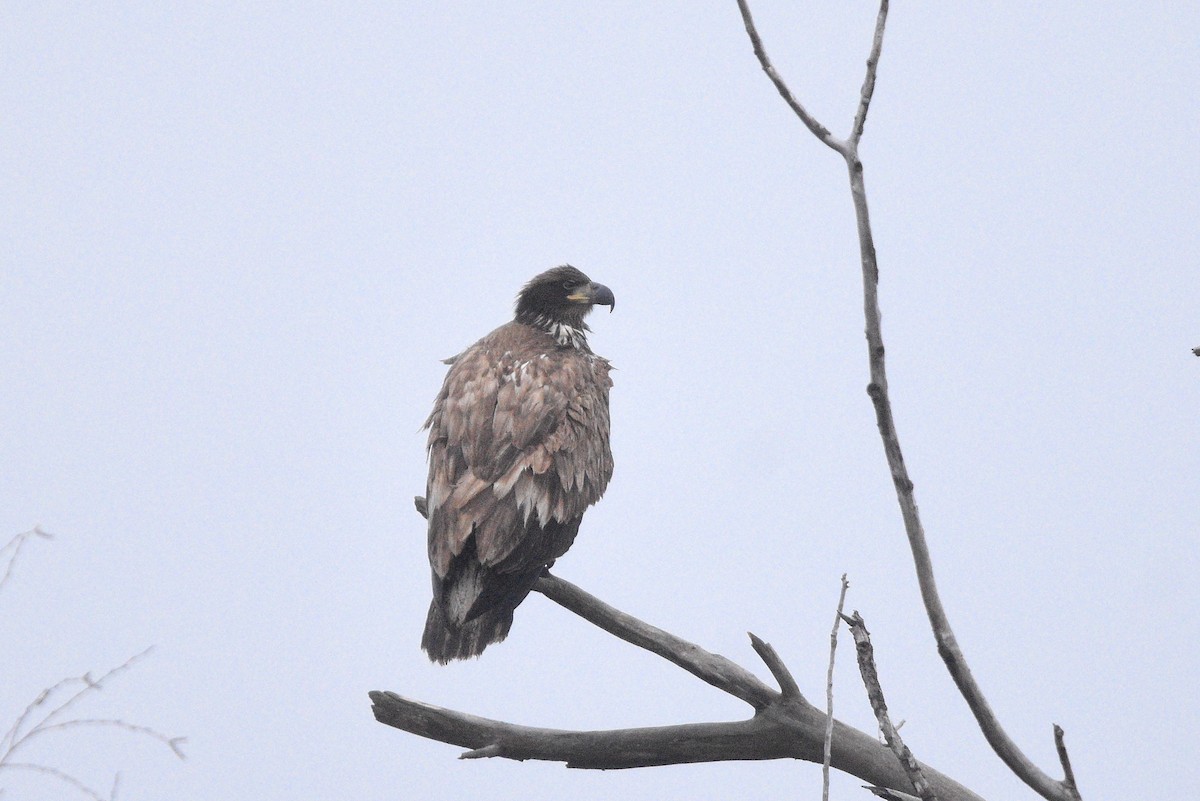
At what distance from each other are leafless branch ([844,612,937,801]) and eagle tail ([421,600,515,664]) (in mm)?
2895

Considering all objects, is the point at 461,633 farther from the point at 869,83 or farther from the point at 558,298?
the point at 869,83

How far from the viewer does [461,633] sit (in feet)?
16.8

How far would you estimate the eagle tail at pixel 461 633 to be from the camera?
5098mm

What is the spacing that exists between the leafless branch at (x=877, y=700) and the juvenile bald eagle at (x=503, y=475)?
2753 mm

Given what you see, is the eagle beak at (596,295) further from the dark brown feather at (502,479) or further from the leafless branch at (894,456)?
the leafless branch at (894,456)

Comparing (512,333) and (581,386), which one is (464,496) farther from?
(512,333)

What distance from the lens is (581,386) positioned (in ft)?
19.5

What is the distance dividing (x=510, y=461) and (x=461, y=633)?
0.74m

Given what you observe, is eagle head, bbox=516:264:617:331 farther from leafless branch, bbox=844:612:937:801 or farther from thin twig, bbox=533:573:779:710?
leafless branch, bbox=844:612:937:801

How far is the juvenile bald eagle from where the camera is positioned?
5062mm

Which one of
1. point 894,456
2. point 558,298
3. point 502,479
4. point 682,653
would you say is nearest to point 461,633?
point 502,479

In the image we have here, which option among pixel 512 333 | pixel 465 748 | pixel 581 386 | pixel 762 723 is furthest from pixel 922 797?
pixel 512 333

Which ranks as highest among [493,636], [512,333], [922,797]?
[512,333]

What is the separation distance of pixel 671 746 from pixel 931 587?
6.49ft
